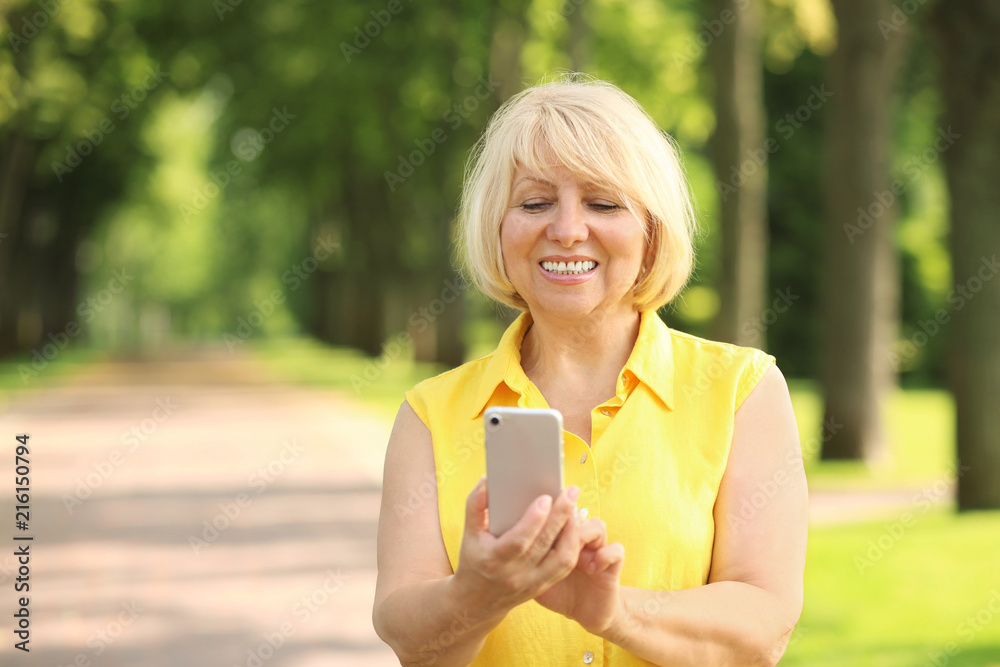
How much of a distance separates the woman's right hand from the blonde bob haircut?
75 cm

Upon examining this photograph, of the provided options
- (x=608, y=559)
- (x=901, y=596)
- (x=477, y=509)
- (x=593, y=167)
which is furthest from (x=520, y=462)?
(x=901, y=596)

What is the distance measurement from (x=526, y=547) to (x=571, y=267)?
74cm

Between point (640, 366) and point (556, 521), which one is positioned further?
point (640, 366)

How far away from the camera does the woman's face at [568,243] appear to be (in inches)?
99.2

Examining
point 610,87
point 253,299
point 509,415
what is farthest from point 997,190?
point 253,299

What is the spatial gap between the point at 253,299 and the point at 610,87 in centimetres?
7462

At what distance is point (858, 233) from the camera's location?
1480 cm

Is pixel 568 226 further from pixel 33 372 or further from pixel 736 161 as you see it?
pixel 33 372

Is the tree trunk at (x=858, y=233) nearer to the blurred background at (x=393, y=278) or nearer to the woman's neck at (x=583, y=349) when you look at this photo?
the blurred background at (x=393, y=278)

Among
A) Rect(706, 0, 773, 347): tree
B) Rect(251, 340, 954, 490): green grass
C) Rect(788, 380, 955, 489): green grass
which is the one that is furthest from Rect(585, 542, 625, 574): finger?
Rect(706, 0, 773, 347): tree

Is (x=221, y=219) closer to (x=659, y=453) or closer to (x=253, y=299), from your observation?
(x=253, y=299)

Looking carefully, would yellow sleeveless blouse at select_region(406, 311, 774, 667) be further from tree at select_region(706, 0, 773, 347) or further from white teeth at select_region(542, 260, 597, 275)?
tree at select_region(706, 0, 773, 347)

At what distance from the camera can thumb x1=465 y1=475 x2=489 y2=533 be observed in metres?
2.08

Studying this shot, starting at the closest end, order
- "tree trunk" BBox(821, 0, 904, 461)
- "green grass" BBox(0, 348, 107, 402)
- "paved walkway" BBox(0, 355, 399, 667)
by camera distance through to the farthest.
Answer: "paved walkway" BBox(0, 355, 399, 667), "tree trunk" BBox(821, 0, 904, 461), "green grass" BBox(0, 348, 107, 402)
